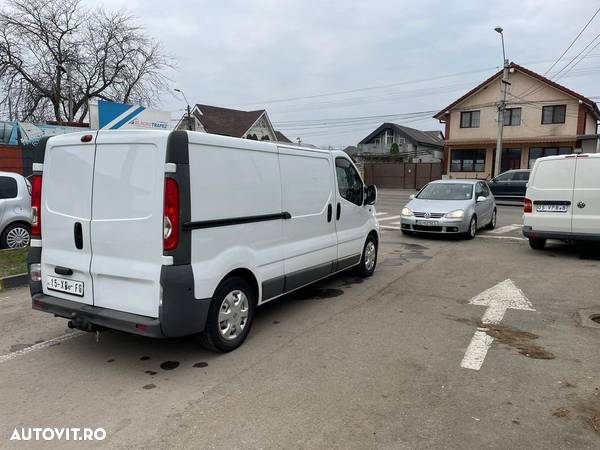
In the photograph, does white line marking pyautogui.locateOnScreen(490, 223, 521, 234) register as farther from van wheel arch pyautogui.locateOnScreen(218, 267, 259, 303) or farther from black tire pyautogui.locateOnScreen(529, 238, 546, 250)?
van wheel arch pyautogui.locateOnScreen(218, 267, 259, 303)

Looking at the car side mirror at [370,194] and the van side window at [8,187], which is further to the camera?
the van side window at [8,187]

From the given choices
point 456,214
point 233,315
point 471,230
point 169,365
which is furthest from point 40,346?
point 471,230

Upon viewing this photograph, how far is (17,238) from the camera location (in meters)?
9.18

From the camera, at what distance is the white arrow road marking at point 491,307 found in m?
4.36

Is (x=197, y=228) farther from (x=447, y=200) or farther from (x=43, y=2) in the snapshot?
(x=43, y=2)

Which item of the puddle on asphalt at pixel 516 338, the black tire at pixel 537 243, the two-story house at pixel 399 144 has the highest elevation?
the two-story house at pixel 399 144

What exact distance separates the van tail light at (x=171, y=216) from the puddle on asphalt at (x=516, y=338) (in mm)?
3395

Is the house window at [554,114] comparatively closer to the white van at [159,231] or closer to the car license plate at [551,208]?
the car license plate at [551,208]

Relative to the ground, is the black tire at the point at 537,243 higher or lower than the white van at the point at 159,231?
lower

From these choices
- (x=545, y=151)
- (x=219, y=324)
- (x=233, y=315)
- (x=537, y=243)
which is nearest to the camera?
(x=219, y=324)

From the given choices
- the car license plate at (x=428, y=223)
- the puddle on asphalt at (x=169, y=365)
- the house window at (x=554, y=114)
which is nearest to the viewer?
the puddle on asphalt at (x=169, y=365)

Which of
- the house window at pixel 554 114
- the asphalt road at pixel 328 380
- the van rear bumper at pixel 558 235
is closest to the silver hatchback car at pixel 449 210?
the van rear bumper at pixel 558 235

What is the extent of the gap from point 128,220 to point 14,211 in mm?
6505

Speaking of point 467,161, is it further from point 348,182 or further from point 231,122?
point 348,182
